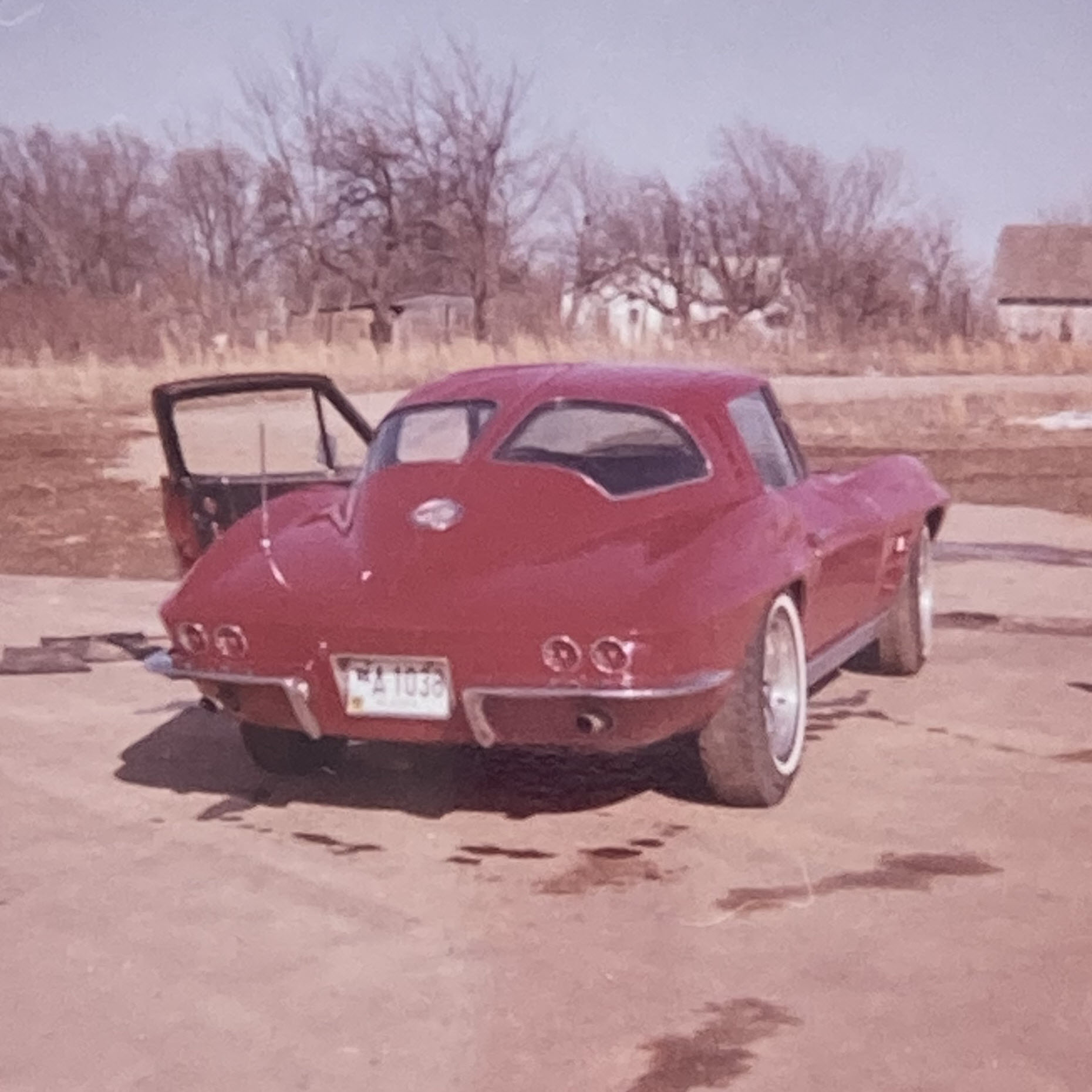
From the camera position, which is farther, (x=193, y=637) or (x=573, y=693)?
(x=193, y=637)

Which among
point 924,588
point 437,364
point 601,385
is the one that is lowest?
point 924,588

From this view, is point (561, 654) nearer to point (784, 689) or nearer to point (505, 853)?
point (505, 853)

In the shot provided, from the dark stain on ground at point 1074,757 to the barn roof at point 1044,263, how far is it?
83.8 meters

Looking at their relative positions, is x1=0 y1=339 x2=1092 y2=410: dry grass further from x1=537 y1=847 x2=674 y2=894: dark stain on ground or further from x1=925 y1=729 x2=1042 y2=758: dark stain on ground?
x1=537 y1=847 x2=674 y2=894: dark stain on ground

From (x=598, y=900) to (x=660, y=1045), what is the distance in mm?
1031

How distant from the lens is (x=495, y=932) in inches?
177

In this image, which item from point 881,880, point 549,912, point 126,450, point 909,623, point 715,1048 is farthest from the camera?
point 126,450

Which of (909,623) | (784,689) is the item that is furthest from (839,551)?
(909,623)

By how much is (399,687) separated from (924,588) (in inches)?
133

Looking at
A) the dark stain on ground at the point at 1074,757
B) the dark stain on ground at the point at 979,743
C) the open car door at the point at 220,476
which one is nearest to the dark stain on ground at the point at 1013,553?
the dark stain on ground at the point at 979,743

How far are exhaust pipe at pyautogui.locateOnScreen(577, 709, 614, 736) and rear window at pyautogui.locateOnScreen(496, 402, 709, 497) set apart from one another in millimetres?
1038

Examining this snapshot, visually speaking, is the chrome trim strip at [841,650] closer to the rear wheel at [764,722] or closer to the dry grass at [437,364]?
the rear wheel at [764,722]

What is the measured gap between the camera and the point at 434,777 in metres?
6.15

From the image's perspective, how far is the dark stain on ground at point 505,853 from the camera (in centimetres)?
516
